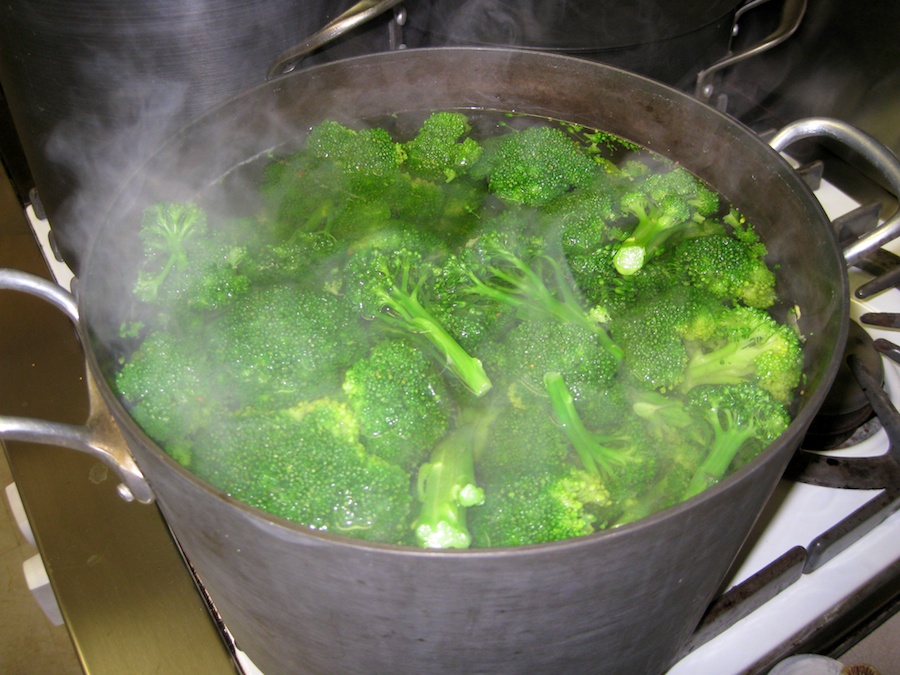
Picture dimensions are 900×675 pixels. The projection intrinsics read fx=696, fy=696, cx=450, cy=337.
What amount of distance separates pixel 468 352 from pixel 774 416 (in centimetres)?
39

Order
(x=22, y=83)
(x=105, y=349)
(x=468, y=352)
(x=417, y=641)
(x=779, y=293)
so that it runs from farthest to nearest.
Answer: (x=22, y=83) < (x=779, y=293) < (x=468, y=352) < (x=105, y=349) < (x=417, y=641)

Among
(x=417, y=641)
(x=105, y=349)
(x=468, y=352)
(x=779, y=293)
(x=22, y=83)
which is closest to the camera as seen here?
(x=417, y=641)

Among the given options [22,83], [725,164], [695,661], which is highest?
[725,164]

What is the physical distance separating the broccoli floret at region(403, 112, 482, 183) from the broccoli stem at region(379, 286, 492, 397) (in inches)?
12.1

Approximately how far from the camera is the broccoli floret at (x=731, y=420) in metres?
0.82

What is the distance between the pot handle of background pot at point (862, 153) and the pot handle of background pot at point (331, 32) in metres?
0.65

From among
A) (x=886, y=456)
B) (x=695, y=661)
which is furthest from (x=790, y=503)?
(x=695, y=661)

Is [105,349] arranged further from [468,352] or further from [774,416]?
[774,416]

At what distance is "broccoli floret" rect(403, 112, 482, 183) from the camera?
1.19 metres

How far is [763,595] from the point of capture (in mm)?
1056

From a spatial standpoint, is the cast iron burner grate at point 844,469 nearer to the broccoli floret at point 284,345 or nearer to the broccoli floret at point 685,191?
the broccoli floret at point 685,191

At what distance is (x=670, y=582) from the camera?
2.20ft

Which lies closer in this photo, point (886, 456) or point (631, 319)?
point (631, 319)

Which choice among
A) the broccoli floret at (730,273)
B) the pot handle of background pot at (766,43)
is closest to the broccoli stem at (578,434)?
the broccoli floret at (730,273)
